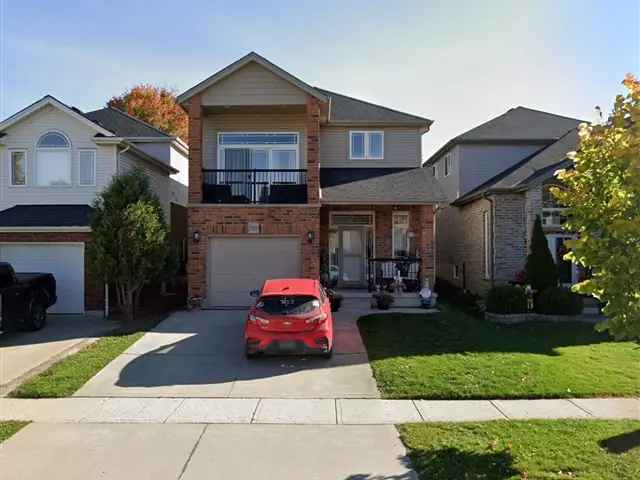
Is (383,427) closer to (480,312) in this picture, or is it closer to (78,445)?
(78,445)

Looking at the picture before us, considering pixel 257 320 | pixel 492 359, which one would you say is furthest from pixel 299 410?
pixel 492 359

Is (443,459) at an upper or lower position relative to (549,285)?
lower

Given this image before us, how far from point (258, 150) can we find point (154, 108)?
74.3 ft

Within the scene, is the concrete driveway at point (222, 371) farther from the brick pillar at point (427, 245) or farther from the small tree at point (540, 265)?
the small tree at point (540, 265)

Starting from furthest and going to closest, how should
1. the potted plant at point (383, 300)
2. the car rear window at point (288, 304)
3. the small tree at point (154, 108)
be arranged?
1. the small tree at point (154, 108)
2. the potted plant at point (383, 300)
3. the car rear window at point (288, 304)

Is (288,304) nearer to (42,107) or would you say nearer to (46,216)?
(46,216)

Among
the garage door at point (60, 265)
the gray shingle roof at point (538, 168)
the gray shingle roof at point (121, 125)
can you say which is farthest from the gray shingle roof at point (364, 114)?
the garage door at point (60, 265)

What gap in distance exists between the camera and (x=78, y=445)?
5.62 meters

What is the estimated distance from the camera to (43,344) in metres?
10.9

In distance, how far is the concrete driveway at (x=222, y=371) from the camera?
7.82 metres

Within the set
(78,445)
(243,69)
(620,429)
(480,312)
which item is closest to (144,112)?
(243,69)

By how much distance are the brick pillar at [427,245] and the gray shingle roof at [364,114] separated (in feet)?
12.6

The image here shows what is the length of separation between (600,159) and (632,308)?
1.61m

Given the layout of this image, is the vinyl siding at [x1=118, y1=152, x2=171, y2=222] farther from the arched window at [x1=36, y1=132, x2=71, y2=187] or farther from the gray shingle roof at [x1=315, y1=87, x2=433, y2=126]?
the gray shingle roof at [x1=315, y1=87, x2=433, y2=126]
